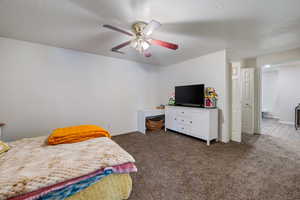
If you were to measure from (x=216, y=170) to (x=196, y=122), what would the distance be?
123 centimetres

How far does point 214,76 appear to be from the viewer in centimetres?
295

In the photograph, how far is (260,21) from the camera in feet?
5.72

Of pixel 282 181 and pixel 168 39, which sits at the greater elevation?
pixel 168 39

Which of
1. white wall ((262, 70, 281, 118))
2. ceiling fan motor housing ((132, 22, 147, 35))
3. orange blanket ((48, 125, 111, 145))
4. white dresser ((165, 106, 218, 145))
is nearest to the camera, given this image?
orange blanket ((48, 125, 111, 145))

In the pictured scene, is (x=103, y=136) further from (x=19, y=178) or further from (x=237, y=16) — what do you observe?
(x=237, y=16)

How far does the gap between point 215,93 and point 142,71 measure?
230cm

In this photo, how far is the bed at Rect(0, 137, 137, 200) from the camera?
86 cm

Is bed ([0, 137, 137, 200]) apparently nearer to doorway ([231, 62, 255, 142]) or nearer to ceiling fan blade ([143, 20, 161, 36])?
ceiling fan blade ([143, 20, 161, 36])

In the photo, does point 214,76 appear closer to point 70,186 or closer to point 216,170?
point 216,170

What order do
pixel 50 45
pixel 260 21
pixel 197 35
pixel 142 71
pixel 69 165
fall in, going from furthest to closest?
1. pixel 142 71
2. pixel 50 45
3. pixel 197 35
4. pixel 260 21
5. pixel 69 165

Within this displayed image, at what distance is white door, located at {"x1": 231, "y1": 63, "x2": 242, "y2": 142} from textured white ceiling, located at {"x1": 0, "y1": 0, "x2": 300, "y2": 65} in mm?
652

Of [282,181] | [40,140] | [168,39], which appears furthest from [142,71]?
[282,181]

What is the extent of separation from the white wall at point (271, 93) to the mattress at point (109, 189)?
6829 millimetres

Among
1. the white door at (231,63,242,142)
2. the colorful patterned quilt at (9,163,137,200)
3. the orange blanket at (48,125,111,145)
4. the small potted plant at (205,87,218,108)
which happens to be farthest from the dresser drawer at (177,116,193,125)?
the colorful patterned quilt at (9,163,137,200)
